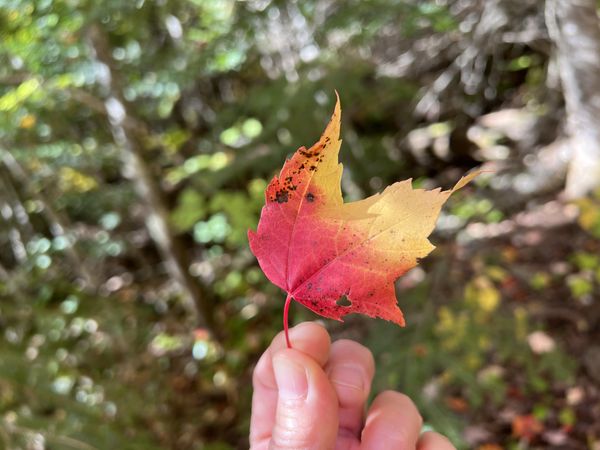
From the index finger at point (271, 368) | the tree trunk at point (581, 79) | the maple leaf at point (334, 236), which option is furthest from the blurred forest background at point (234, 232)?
the maple leaf at point (334, 236)

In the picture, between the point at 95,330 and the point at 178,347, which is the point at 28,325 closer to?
the point at 95,330

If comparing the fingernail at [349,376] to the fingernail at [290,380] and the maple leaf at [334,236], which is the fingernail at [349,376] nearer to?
the fingernail at [290,380]

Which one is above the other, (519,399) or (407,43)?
(407,43)

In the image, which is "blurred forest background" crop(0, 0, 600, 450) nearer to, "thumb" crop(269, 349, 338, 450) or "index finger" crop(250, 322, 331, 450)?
"index finger" crop(250, 322, 331, 450)

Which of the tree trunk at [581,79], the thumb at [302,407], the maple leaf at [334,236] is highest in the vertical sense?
the maple leaf at [334,236]

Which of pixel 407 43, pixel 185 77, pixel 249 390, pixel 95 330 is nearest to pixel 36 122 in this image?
pixel 185 77

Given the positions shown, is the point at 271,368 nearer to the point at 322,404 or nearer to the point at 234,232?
the point at 322,404
